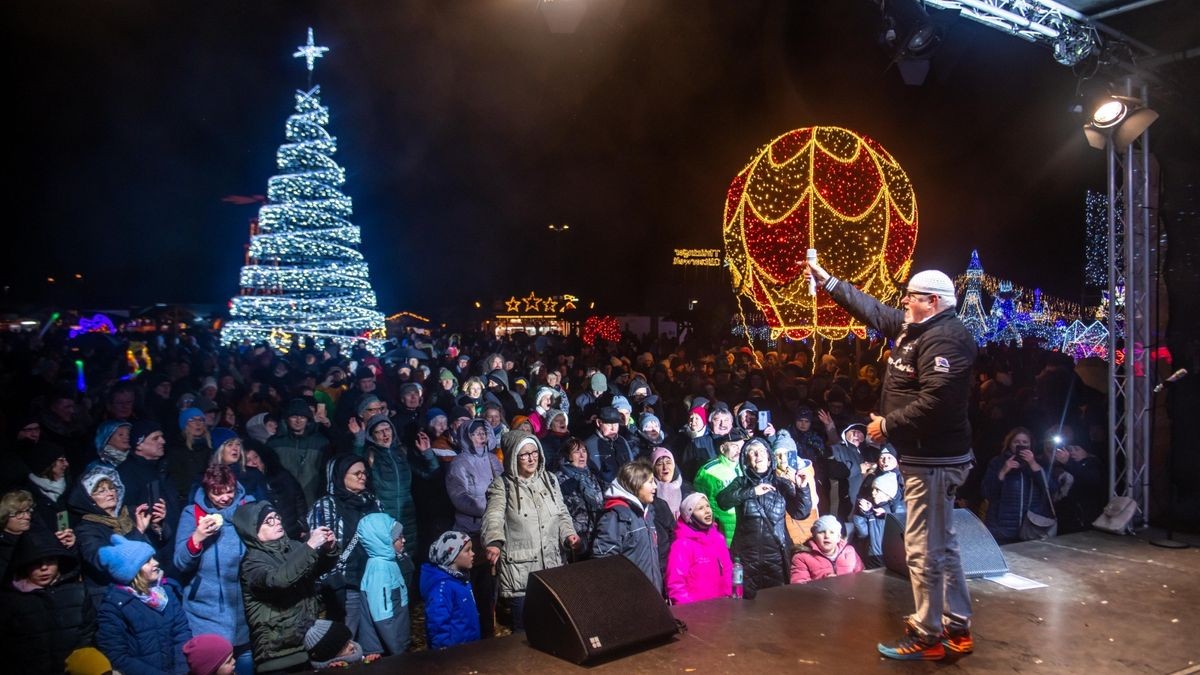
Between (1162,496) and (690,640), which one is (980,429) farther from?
(690,640)

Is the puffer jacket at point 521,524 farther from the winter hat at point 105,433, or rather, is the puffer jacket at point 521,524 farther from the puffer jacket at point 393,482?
the winter hat at point 105,433

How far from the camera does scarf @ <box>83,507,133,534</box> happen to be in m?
3.92

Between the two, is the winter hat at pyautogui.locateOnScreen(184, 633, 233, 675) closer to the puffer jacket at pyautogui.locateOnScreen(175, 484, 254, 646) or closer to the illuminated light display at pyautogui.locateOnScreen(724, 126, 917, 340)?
the puffer jacket at pyautogui.locateOnScreen(175, 484, 254, 646)

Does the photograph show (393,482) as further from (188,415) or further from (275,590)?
(188,415)

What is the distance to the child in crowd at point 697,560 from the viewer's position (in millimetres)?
4770

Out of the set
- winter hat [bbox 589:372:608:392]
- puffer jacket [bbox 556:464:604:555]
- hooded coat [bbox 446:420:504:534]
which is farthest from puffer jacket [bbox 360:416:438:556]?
winter hat [bbox 589:372:608:392]

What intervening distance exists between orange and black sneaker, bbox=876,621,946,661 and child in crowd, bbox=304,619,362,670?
2.85 m

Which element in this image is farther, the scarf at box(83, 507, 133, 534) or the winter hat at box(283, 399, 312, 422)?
the winter hat at box(283, 399, 312, 422)

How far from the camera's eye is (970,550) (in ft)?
15.3

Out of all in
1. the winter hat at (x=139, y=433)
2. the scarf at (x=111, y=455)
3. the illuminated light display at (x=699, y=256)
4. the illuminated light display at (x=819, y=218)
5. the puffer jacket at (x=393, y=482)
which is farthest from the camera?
the illuminated light display at (x=699, y=256)

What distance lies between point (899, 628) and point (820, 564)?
1.29 metres

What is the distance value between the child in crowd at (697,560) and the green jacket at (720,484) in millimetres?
295


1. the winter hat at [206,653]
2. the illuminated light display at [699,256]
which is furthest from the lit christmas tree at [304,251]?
the illuminated light display at [699,256]

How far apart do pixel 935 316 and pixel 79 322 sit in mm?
33083
